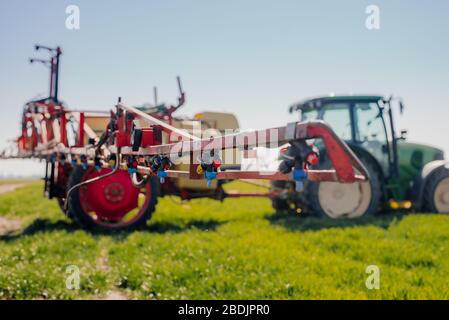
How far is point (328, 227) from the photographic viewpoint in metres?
7.34

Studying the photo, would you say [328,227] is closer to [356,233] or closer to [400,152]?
[356,233]

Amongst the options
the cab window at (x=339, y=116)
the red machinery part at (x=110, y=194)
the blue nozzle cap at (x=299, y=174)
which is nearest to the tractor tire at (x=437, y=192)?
the cab window at (x=339, y=116)

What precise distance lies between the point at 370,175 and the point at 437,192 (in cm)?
167

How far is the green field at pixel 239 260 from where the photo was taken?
14.5 feet

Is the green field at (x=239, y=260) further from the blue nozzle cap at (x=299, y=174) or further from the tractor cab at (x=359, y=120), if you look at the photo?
the blue nozzle cap at (x=299, y=174)

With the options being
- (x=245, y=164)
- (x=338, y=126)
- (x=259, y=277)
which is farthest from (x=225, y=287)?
(x=338, y=126)

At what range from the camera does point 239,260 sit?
533cm

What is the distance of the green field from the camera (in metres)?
4.41

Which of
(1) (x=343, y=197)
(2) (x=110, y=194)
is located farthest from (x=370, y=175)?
(2) (x=110, y=194)

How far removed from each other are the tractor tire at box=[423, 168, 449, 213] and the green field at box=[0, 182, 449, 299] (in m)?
1.25

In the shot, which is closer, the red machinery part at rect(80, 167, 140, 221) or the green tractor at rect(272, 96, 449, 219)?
the red machinery part at rect(80, 167, 140, 221)

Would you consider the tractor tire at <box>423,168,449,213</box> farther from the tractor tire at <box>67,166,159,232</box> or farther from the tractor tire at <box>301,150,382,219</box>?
the tractor tire at <box>67,166,159,232</box>

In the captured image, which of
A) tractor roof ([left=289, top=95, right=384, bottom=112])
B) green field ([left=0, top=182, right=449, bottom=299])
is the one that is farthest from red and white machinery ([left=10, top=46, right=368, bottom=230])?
tractor roof ([left=289, top=95, right=384, bottom=112])

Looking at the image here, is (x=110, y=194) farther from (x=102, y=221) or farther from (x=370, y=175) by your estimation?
(x=370, y=175)
